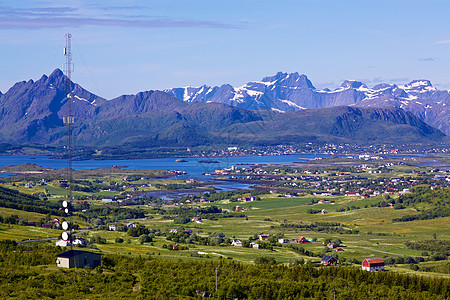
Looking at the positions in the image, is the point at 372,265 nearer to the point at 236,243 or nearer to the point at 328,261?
the point at 328,261

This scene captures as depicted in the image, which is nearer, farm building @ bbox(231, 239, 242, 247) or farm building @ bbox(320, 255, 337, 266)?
farm building @ bbox(320, 255, 337, 266)

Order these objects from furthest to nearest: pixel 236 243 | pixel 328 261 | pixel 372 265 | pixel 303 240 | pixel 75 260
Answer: pixel 303 240
pixel 236 243
pixel 328 261
pixel 372 265
pixel 75 260

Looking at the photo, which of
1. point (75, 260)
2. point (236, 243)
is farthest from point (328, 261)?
point (75, 260)

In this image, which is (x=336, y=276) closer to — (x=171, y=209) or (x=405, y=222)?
(x=405, y=222)

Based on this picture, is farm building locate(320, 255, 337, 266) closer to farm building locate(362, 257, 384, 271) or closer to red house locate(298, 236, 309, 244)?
farm building locate(362, 257, 384, 271)

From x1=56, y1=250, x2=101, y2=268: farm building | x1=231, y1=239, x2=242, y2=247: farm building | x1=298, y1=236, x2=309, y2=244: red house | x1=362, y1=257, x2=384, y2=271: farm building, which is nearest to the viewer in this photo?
x1=56, y1=250, x2=101, y2=268: farm building

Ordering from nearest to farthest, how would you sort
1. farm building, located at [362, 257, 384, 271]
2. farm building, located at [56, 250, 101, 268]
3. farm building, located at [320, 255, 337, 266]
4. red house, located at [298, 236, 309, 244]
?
farm building, located at [56, 250, 101, 268]
farm building, located at [362, 257, 384, 271]
farm building, located at [320, 255, 337, 266]
red house, located at [298, 236, 309, 244]

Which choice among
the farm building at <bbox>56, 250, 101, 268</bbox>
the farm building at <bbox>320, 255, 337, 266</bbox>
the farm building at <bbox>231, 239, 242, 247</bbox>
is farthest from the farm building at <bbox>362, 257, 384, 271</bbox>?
the farm building at <bbox>56, 250, 101, 268</bbox>

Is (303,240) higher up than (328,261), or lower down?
lower down

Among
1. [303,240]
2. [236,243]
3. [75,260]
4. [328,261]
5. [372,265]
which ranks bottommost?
[303,240]

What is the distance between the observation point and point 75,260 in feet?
169

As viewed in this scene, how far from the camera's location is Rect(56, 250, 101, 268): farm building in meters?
51.2

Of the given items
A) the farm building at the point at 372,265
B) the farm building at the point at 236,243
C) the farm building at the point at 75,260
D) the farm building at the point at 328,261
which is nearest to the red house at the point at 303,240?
the farm building at the point at 236,243

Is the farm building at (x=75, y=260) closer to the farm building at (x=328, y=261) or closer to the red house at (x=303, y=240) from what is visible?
the farm building at (x=328, y=261)
